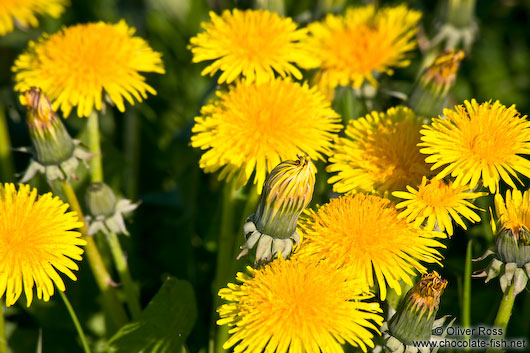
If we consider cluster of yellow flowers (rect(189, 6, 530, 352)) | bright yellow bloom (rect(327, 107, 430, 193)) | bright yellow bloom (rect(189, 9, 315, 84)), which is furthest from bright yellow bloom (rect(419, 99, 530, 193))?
bright yellow bloom (rect(189, 9, 315, 84))

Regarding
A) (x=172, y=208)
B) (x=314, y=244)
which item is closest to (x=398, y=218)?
(x=314, y=244)

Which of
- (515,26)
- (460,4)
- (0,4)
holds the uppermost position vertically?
(515,26)

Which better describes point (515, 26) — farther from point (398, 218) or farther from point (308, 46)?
point (398, 218)

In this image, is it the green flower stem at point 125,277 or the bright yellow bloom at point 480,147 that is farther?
the green flower stem at point 125,277

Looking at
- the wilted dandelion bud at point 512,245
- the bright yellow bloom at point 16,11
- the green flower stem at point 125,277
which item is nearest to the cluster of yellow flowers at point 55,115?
the green flower stem at point 125,277

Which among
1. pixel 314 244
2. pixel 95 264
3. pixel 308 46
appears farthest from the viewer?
pixel 308 46

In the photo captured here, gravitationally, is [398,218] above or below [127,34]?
below

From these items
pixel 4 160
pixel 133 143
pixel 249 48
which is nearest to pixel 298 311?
pixel 249 48

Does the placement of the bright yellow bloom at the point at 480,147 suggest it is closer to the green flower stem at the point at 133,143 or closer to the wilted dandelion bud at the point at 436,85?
the wilted dandelion bud at the point at 436,85
